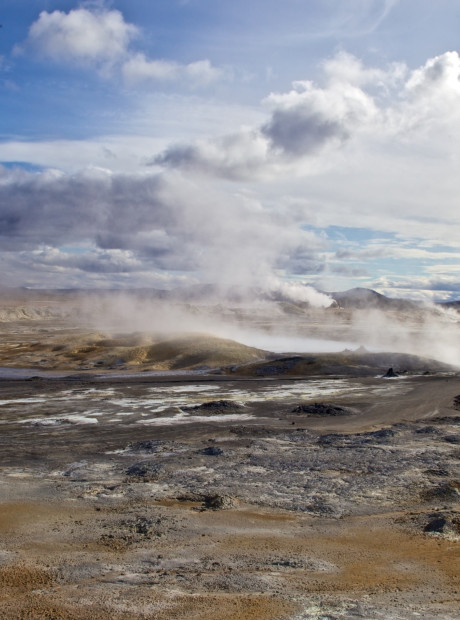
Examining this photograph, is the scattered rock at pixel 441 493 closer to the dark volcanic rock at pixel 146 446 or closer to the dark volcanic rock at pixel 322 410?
the dark volcanic rock at pixel 146 446

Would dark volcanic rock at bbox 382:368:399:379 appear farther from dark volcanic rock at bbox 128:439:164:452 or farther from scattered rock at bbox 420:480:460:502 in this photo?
scattered rock at bbox 420:480:460:502

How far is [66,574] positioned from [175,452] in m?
11.0

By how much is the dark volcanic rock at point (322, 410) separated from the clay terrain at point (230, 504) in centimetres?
11

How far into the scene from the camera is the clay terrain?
931 cm

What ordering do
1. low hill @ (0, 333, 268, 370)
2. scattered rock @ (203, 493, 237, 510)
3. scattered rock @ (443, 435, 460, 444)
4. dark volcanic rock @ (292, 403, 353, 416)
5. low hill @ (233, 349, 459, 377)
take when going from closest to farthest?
1. scattered rock @ (203, 493, 237, 510)
2. scattered rock @ (443, 435, 460, 444)
3. dark volcanic rock @ (292, 403, 353, 416)
4. low hill @ (233, 349, 459, 377)
5. low hill @ (0, 333, 268, 370)

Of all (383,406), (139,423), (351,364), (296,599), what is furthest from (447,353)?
(296,599)

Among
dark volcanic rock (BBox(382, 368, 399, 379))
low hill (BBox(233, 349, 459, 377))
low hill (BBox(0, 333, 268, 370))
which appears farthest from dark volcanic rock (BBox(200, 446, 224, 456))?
low hill (BBox(0, 333, 268, 370))

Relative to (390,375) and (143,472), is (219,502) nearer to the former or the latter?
(143,472)

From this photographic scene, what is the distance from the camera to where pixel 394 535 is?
12.8 meters

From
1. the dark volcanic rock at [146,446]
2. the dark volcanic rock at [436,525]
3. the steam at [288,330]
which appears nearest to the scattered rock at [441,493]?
the dark volcanic rock at [436,525]

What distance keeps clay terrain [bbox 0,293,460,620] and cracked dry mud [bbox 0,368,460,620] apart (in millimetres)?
55

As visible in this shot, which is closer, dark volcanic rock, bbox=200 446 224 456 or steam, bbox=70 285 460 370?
dark volcanic rock, bbox=200 446 224 456

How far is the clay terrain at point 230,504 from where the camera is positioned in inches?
367

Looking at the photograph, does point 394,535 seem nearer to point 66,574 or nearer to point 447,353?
point 66,574
